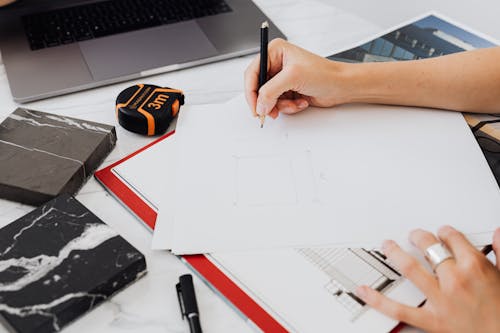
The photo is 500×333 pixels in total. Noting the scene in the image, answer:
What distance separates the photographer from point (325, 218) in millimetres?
627

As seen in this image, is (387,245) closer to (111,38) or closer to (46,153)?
(46,153)

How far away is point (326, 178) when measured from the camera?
680 millimetres

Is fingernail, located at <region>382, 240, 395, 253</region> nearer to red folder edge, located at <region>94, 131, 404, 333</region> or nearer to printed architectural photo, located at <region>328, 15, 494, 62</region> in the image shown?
red folder edge, located at <region>94, 131, 404, 333</region>

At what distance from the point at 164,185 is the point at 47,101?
0.31 metres

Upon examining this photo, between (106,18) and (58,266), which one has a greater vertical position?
(106,18)

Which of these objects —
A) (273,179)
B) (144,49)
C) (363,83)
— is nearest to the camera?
(273,179)

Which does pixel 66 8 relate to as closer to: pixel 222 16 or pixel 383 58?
pixel 222 16

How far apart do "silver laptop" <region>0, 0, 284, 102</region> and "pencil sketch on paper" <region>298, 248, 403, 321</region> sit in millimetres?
481

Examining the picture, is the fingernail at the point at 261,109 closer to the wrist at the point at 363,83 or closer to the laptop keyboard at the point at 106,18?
the wrist at the point at 363,83

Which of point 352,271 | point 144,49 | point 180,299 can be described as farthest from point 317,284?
point 144,49

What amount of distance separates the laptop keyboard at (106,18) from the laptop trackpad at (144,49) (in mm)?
26

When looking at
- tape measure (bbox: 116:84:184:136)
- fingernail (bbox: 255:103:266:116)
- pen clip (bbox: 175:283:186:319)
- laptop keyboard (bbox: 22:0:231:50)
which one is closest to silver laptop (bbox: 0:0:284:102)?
laptop keyboard (bbox: 22:0:231:50)

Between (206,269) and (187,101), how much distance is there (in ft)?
1.17

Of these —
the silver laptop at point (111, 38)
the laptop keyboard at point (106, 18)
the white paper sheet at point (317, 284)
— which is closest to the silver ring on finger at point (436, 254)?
the white paper sheet at point (317, 284)
